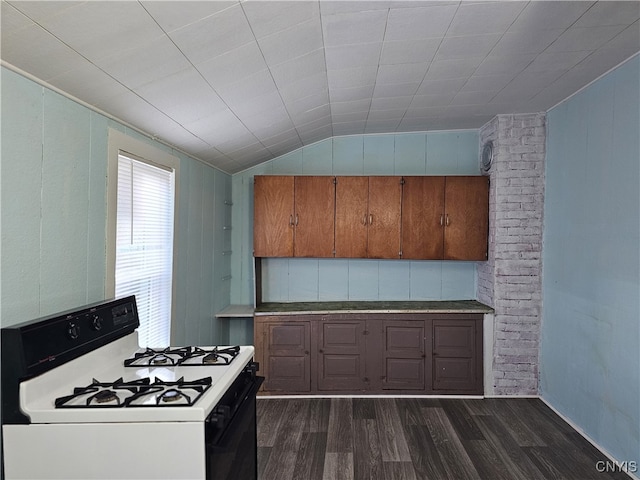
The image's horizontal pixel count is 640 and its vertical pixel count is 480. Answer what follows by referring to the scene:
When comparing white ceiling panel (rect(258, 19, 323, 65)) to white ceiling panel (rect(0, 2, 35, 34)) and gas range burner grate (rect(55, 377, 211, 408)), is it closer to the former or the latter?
white ceiling panel (rect(0, 2, 35, 34))

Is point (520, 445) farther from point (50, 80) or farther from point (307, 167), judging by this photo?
point (50, 80)

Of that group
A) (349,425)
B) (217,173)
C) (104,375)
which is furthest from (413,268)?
(104,375)

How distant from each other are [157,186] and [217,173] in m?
1.29

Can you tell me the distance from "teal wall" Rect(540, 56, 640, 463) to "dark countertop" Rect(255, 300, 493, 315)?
0.72 metres

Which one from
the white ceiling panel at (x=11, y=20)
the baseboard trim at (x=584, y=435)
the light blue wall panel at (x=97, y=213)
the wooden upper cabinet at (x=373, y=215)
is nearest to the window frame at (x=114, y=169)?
the light blue wall panel at (x=97, y=213)

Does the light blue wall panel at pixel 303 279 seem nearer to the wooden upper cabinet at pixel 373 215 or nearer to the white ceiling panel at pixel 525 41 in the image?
the wooden upper cabinet at pixel 373 215

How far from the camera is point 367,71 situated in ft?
8.66

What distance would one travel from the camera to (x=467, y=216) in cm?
397

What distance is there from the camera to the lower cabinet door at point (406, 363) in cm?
384

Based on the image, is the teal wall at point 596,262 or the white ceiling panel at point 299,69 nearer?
the white ceiling panel at point 299,69

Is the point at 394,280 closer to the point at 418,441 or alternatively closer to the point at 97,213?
the point at 418,441

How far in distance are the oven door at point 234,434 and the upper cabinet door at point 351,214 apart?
7.07 ft

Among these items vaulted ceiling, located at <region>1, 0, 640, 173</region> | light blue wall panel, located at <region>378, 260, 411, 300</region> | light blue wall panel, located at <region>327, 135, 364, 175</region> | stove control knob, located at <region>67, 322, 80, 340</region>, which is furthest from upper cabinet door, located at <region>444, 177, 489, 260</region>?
stove control knob, located at <region>67, 322, 80, 340</region>

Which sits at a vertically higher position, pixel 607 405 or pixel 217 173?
pixel 217 173
